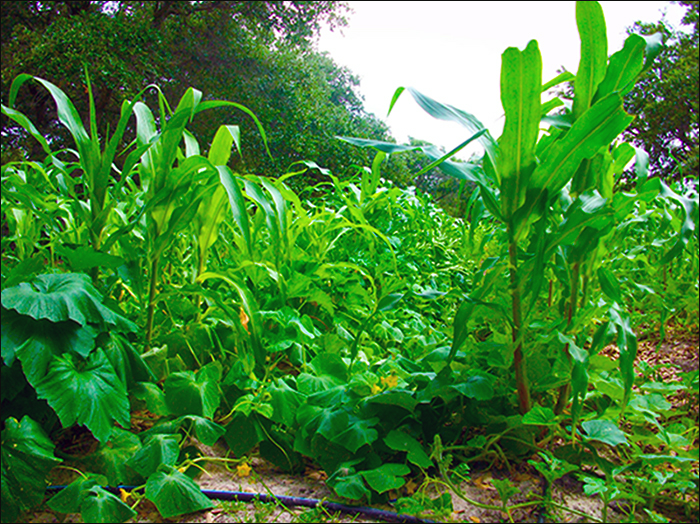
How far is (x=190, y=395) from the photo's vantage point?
84cm

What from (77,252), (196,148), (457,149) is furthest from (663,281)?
(77,252)

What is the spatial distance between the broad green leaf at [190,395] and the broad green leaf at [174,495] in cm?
14

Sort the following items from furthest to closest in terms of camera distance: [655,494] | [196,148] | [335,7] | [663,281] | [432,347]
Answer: [335,7], [663,281], [196,148], [432,347], [655,494]

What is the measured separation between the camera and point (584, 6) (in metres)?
0.72

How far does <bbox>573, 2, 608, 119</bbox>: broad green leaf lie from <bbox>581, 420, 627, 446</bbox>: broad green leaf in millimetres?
502

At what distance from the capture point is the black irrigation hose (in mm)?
688

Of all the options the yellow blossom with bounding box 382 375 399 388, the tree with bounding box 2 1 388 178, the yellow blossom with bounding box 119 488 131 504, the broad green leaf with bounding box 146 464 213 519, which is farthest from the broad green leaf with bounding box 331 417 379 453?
the tree with bounding box 2 1 388 178

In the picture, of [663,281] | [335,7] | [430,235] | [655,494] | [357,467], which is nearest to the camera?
[655,494]

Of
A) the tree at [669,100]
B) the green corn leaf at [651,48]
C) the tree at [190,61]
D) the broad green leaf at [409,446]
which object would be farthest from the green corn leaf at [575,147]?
the tree at [669,100]

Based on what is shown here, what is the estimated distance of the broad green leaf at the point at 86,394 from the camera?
0.67 m

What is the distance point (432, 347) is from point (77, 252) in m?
0.70

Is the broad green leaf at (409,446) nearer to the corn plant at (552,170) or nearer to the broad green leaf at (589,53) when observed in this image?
the corn plant at (552,170)

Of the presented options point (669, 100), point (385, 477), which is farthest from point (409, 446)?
point (669, 100)

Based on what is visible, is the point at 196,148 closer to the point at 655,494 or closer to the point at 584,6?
the point at 584,6
